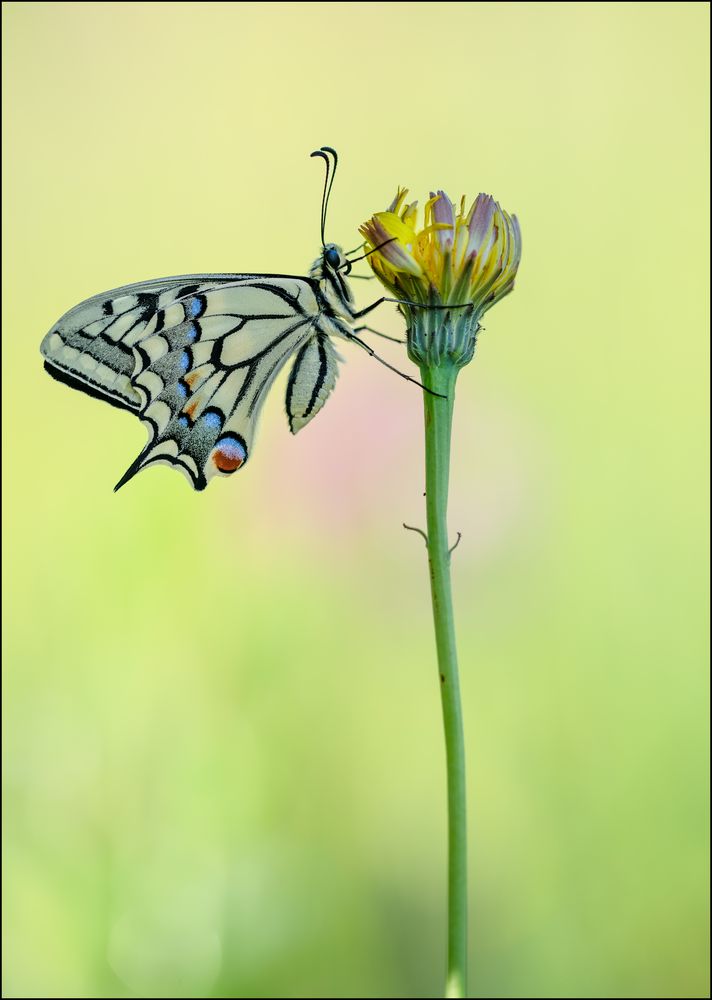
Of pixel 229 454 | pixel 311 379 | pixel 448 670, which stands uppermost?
→ pixel 311 379

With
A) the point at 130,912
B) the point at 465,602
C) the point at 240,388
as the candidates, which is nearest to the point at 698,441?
the point at 465,602

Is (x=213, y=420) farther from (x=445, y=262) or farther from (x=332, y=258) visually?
(x=445, y=262)

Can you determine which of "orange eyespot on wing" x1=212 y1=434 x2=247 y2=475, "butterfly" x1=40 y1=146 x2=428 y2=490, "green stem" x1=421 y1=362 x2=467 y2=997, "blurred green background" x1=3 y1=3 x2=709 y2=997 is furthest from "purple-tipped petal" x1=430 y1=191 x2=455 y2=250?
"blurred green background" x1=3 y1=3 x2=709 y2=997

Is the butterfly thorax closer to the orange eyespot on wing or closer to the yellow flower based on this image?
the orange eyespot on wing

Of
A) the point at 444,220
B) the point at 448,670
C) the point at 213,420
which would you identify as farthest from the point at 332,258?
the point at 448,670

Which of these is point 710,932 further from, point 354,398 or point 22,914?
point 354,398

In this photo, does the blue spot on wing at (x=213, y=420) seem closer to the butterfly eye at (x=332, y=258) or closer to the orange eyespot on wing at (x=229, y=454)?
the orange eyespot on wing at (x=229, y=454)
